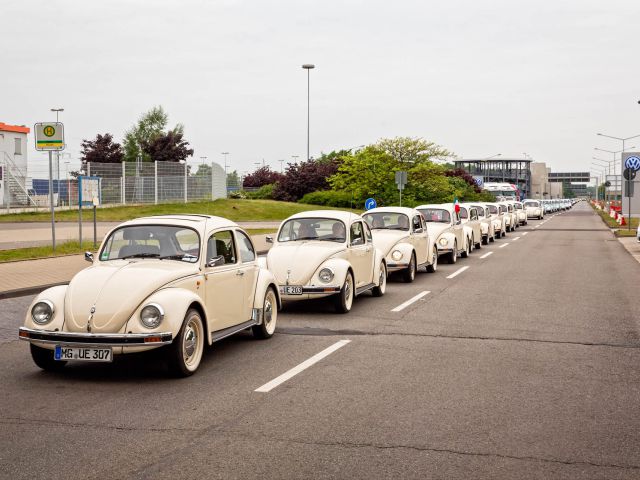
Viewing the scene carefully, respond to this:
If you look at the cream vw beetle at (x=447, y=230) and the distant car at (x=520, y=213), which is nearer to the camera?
the cream vw beetle at (x=447, y=230)

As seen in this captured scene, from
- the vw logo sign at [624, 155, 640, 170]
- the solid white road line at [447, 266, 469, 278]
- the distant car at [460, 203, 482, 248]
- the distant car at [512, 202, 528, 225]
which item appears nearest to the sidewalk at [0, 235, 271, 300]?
the solid white road line at [447, 266, 469, 278]

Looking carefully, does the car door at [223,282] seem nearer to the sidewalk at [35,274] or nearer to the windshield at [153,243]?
the windshield at [153,243]

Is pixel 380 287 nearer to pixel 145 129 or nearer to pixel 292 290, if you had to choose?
pixel 292 290

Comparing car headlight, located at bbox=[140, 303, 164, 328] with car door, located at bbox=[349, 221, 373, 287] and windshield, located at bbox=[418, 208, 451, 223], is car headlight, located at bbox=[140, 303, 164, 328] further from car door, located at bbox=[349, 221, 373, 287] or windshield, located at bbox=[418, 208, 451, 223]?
windshield, located at bbox=[418, 208, 451, 223]

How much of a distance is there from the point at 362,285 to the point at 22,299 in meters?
5.60

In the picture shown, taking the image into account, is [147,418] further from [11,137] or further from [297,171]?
[297,171]

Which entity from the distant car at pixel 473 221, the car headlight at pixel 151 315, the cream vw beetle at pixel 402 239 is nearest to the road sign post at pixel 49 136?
the cream vw beetle at pixel 402 239

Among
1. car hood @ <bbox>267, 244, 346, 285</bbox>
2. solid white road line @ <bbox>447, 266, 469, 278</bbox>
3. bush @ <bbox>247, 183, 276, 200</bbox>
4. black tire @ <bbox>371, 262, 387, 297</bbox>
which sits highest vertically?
bush @ <bbox>247, 183, 276, 200</bbox>

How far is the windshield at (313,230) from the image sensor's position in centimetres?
1293

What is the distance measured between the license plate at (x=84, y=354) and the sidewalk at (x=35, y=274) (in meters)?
6.78

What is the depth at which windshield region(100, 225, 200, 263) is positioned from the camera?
848 cm

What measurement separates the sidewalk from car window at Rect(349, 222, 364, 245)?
17.9 feet

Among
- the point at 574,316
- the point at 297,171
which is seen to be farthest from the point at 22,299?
the point at 297,171

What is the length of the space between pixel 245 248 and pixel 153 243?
1353 millimetres
